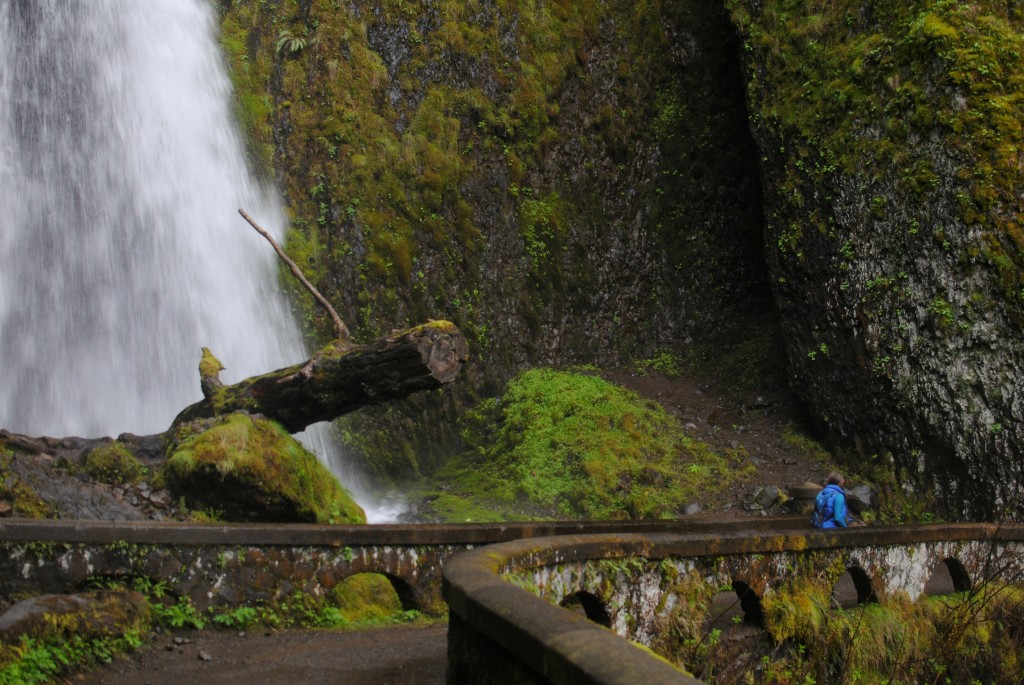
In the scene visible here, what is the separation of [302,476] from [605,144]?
10.8 m

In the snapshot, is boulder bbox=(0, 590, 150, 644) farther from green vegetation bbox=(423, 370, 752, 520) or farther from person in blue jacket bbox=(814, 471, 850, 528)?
green vegetation bbox=(423, 370, 752, 520)

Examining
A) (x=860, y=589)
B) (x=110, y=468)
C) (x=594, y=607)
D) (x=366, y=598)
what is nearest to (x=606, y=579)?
(x=594, y=607)

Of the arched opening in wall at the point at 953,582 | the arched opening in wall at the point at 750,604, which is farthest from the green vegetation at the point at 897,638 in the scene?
the arched opening in wall at the point at 953,582

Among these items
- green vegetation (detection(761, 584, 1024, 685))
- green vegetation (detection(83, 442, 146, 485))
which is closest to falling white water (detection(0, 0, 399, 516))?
green vegetation (detection(83, 442, 146, 485))

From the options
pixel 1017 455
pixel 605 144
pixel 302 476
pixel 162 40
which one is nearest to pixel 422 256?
pixel 605 144

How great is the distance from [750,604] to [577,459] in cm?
700

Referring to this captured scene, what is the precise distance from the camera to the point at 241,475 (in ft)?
25.4

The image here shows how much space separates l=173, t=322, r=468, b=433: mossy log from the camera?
343 inches

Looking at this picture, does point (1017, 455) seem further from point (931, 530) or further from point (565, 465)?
point (565, 465)

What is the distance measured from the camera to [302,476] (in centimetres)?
835

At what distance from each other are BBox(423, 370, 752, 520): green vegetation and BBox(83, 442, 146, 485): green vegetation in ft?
16.0

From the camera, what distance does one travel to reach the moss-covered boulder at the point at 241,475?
304 inches

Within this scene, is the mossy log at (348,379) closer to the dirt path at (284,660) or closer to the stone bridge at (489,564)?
the stone bridge at (489,564)

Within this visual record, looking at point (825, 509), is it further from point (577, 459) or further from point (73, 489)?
point (73, 489)
